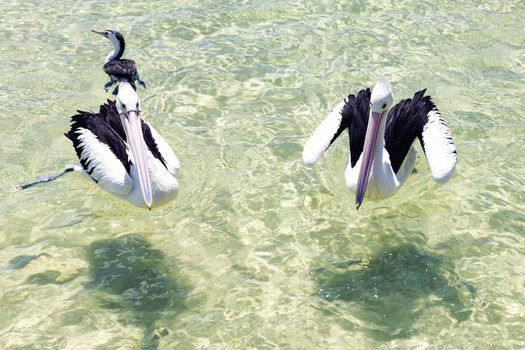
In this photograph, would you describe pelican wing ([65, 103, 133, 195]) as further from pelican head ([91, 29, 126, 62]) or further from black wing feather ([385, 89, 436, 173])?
black wing feather ([385, 89, 436, 173])

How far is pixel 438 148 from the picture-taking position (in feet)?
15.6

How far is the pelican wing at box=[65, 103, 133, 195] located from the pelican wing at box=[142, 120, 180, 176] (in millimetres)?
191

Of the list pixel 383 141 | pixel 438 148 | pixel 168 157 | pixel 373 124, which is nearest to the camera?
pixel 373 124

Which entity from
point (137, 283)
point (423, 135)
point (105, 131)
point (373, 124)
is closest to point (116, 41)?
point (105, 131)

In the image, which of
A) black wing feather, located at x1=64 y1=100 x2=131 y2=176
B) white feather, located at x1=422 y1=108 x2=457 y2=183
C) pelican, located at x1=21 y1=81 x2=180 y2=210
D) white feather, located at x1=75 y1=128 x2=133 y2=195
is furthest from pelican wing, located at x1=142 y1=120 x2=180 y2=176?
white feather, located at x1=422 y1=108 x2=457 y2=183

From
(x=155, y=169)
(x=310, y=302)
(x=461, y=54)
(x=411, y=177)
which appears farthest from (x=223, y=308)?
(x=461, y=54)

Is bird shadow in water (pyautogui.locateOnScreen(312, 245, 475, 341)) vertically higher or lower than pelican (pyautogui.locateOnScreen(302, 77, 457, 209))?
lower

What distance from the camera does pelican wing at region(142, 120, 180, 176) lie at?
5051 millimetres

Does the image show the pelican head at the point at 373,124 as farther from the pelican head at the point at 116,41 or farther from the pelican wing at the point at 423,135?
the pelican head at the point at 116,41

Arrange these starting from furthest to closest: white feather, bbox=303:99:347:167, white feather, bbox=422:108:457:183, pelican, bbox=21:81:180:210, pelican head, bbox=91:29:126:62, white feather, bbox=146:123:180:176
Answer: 1. pelican head, bbox=91:29:126:62
2. white feather, bbox=146:123:180:176
3. white feather, bbox=303:99:347:167
4. white feather, bbox=422:108:457:183
5. pelican, bbox=21:81:180:210

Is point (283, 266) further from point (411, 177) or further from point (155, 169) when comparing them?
point (411, 177)

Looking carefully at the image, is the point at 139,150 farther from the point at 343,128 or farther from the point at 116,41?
the point at 343,128

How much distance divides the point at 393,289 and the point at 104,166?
212 cm

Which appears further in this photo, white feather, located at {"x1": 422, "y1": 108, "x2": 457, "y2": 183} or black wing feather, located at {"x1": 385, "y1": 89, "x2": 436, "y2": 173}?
black wing feather, located at {"x1": 385, "y1": 89, "x2": 436, "y2": 173}
